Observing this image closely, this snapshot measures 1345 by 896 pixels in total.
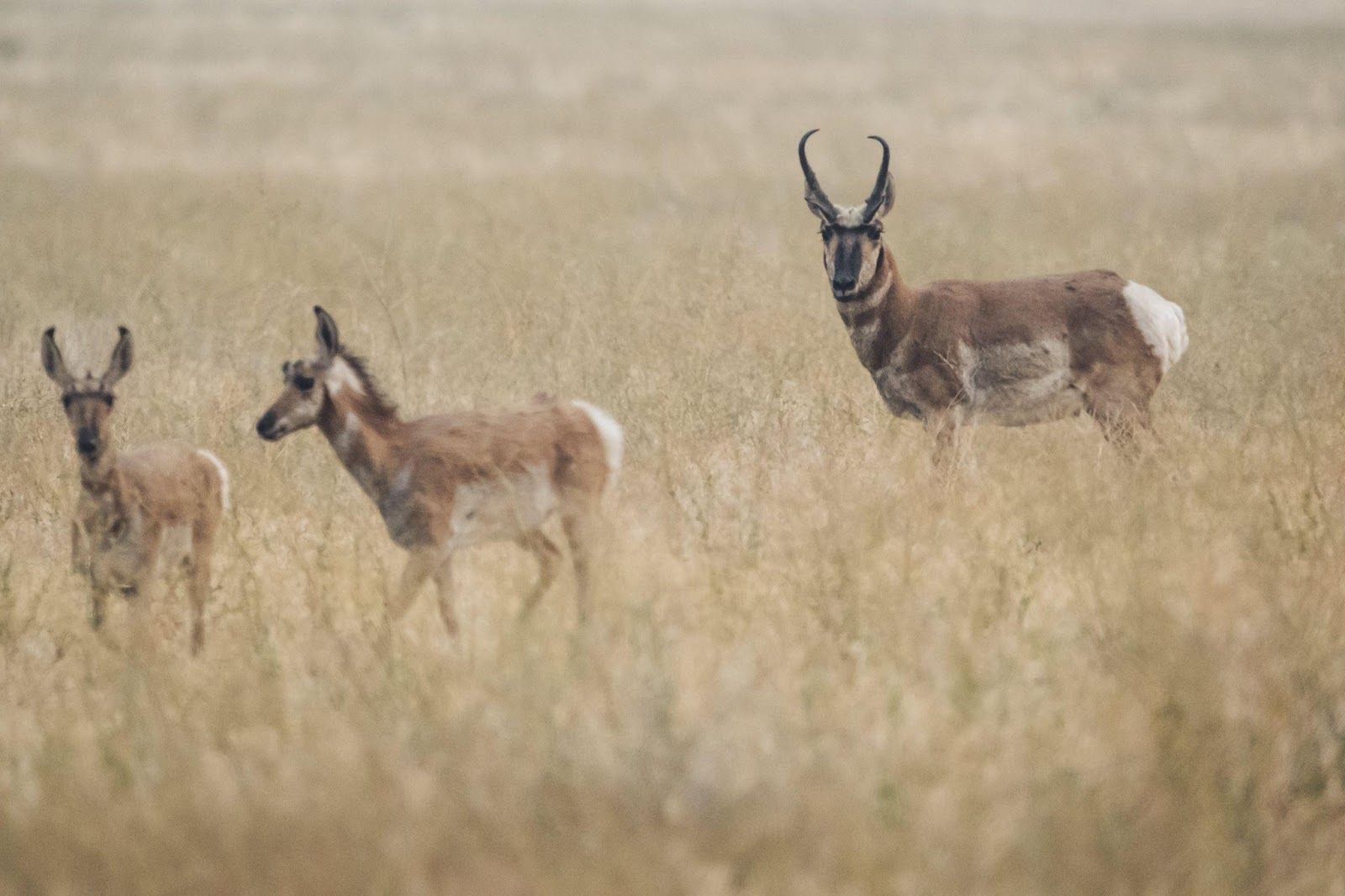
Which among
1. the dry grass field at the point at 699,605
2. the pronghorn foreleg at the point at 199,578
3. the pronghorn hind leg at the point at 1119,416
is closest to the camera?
the dry grass field at the point at 699,605

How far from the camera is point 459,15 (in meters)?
61.4

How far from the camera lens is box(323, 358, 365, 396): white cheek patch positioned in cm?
623

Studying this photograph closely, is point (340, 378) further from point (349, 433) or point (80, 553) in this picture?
point (80, 553)

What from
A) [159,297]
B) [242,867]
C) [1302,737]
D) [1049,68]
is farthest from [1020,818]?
[1049,68]

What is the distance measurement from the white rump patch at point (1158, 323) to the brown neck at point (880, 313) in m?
1.03

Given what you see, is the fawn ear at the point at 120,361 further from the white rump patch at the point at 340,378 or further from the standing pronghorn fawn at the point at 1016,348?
the standing pronghorn fawn at the point at 1016,348

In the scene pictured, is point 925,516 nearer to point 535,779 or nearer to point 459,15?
point 535,779

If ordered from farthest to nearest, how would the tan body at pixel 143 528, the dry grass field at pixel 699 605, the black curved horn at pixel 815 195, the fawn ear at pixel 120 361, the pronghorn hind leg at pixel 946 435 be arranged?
the black curved horn at pixel 815 195, the pronghorn hind leg at pixel 946 435, the fawn ear at pixel 120 361, the tan body at pixel 143 528, the dry grass field at pixel 699 605

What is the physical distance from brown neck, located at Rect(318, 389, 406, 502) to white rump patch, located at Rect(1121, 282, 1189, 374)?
11.8 ft

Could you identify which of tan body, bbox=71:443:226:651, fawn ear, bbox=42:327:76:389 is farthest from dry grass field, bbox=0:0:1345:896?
fawn ear, bbox=42:327:76:389

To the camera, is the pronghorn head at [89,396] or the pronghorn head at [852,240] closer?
the pronghorn head at [89,396]

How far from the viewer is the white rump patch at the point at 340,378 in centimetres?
623

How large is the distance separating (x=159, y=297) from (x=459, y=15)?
51.2 metres

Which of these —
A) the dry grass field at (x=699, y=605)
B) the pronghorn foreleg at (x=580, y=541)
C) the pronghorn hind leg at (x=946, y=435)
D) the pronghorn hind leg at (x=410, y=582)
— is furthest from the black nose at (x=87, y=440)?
the pronghorn hind leg at (x=946, y=435)
